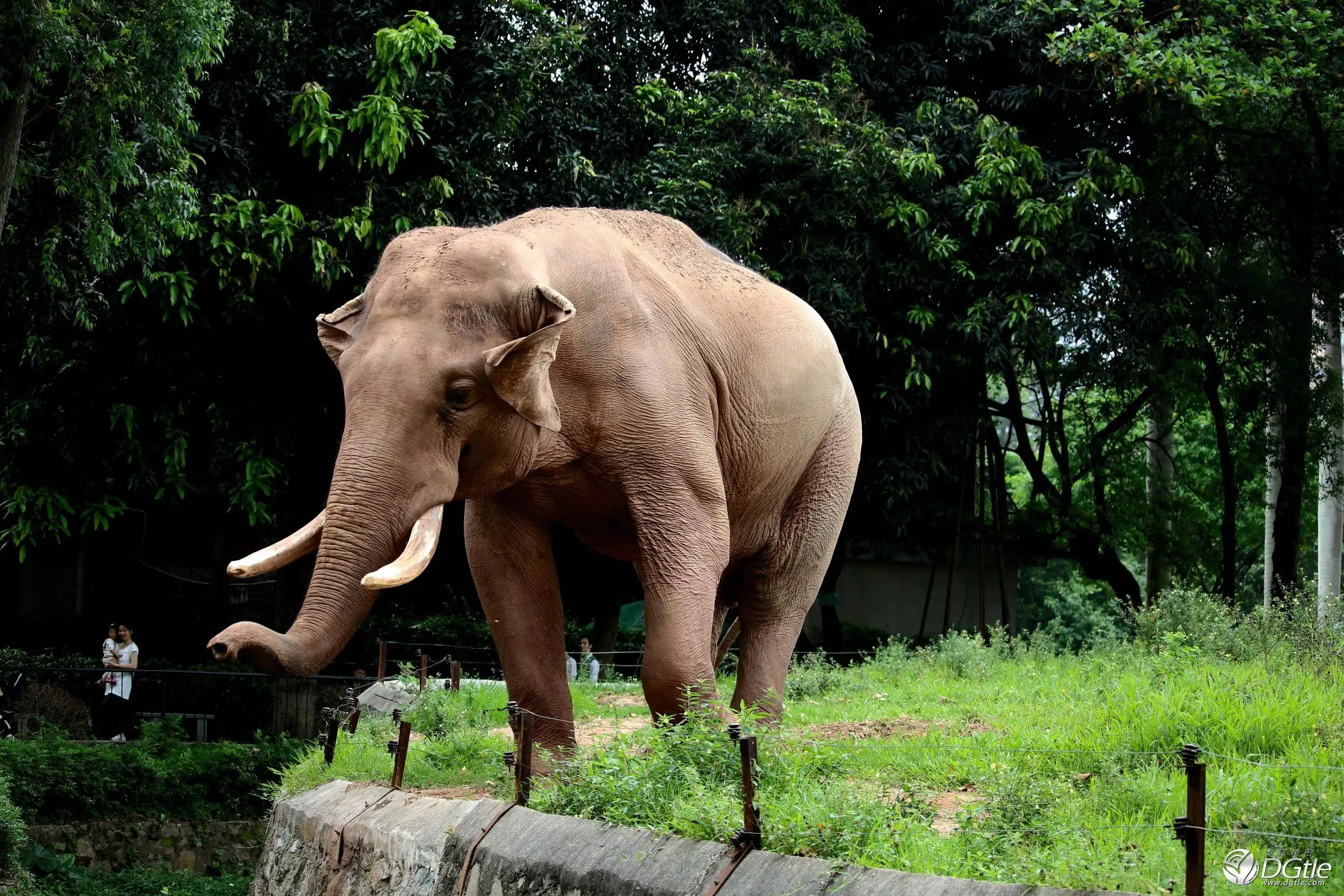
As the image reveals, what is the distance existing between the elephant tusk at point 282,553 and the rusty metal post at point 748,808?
1880mm

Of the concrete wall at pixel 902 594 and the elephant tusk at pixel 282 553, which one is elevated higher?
the concrete wall at pixel 902 594

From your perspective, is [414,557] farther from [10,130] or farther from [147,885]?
[147,885]

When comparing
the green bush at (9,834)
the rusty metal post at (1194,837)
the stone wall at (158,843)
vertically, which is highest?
the rusty metal post at (1194,837)

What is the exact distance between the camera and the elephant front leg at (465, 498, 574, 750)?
265 inches

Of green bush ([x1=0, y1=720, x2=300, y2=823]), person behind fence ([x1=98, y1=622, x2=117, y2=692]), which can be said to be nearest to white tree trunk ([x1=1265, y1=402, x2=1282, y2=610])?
green bush ([x1=0, y1=720, x2=300, y2=823])

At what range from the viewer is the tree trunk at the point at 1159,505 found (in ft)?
75.3

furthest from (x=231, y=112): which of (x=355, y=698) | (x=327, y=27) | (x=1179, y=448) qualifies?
(x=1179, y=448)

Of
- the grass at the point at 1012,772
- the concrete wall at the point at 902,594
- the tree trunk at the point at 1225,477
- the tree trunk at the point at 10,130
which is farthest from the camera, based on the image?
the concrete wall at the point at 902,594

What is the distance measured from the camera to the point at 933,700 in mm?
10344

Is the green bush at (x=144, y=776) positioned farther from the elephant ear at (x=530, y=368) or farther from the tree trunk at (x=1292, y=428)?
the tree trunk at (x=1292, y=428)

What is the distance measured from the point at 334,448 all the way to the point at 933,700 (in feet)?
25.9

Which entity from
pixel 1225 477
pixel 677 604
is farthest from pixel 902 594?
pixel 677 604

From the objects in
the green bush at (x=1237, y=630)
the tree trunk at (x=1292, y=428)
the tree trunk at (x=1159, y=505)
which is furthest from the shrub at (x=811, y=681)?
the tree trunk at (x=1159, y=505)

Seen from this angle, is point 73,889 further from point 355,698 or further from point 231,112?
point 231,112
